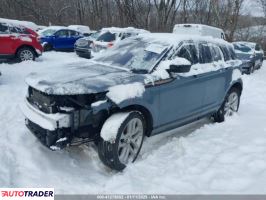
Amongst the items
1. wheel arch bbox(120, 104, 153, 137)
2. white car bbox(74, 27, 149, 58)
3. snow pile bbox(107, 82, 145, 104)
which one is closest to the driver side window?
white car bbox(74, 27, 149, 58)

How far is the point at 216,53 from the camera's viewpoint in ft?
21.9

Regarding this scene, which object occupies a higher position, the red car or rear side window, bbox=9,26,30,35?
rear side window, bbox=9,26,30,35

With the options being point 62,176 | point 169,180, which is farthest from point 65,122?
point 169,180

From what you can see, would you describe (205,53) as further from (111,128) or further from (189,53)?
(111,128)

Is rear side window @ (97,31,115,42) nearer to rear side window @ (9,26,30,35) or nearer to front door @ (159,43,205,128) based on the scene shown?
rear side window @ (9,26,30,35)

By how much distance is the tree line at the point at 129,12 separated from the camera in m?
30.6

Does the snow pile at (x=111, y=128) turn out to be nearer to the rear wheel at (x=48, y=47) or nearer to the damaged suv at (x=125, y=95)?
the damaged suv at (x=125, y=95)

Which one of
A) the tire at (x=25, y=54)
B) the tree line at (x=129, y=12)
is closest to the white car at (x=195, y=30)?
the tire at (x=25, y=54)

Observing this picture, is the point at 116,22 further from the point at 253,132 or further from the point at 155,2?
the point at 253,132

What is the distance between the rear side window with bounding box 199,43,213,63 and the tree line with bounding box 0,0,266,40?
76.3 feet

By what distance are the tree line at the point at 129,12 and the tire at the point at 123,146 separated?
83.9 feet

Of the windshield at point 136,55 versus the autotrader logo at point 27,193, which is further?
the windshield at point 136,55

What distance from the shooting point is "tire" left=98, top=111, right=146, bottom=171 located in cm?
424

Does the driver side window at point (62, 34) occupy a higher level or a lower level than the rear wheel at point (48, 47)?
higher
